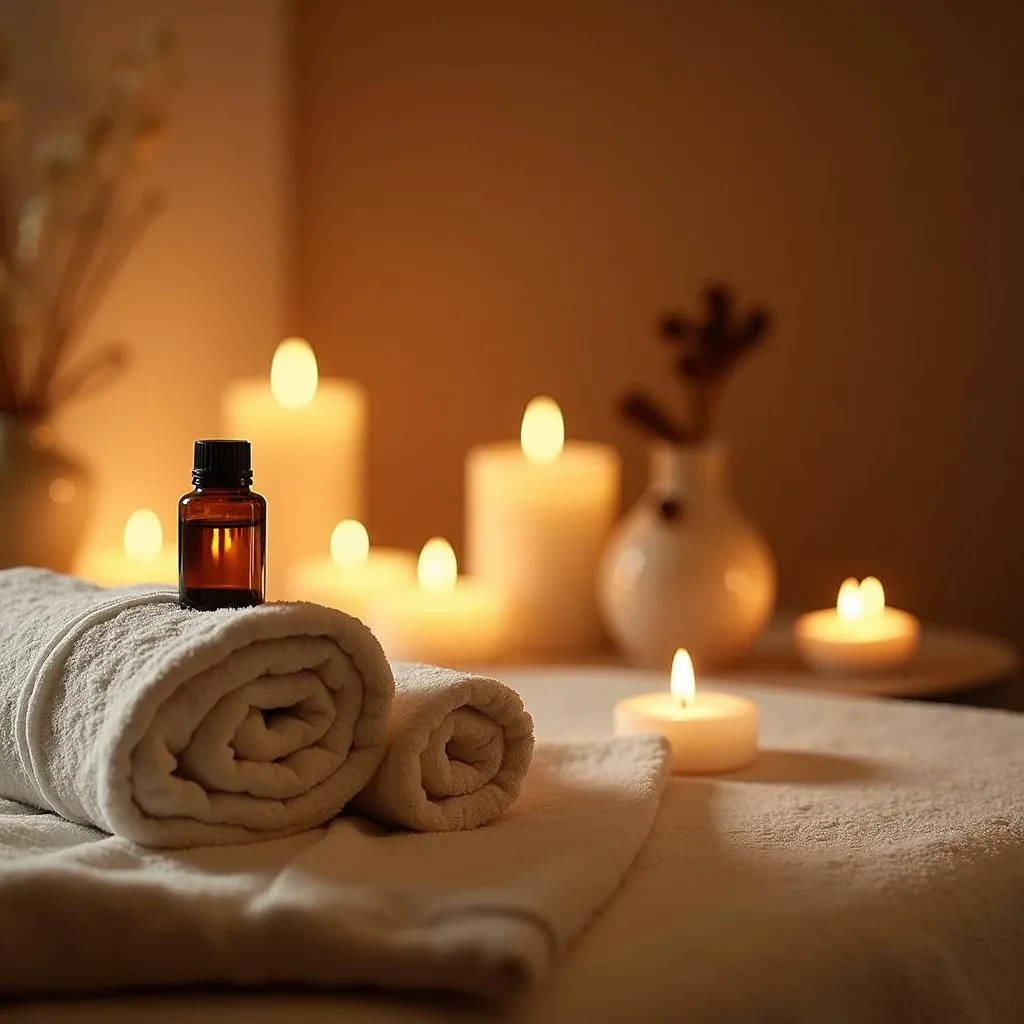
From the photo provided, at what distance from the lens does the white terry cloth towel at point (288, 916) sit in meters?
0.56

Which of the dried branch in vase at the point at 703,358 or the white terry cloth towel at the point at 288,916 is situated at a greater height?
the dried branch in vase at the point at 703,358

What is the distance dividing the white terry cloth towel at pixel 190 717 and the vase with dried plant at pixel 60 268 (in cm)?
71

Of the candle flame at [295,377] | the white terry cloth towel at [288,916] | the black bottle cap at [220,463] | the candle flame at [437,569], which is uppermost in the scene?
the candle flame at [295,377]

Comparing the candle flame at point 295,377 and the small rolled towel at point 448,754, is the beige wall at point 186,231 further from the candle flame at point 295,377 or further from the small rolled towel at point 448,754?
the small rolled towel at point 448,754

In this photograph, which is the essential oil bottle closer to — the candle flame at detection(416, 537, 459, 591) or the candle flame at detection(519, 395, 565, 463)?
the candle flame at detection(416, 537, 459, 591)

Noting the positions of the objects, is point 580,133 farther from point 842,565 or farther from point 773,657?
point 773,657

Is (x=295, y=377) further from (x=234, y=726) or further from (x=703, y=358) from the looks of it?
(x=234, y=726)

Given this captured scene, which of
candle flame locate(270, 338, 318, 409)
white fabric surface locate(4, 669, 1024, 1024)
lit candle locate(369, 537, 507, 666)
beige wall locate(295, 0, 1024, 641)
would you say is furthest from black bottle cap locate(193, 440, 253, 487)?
beige wall locate(295, 0, 1024, 641)

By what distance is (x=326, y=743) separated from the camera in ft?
2.32

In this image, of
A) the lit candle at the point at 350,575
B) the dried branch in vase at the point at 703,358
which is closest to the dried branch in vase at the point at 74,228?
the lit candle at the point at 350,575

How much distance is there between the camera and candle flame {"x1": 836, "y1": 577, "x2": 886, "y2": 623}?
140cm

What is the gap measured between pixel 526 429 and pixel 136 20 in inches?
27.8

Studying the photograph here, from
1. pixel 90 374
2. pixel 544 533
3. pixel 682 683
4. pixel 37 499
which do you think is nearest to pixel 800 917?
pixel 682 683

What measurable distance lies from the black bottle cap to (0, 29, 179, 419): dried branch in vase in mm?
786
